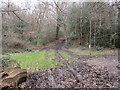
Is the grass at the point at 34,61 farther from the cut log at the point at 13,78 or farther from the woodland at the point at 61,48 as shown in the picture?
the cut log at the point at 13,78

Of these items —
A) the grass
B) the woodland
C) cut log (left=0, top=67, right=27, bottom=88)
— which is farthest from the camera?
the grass

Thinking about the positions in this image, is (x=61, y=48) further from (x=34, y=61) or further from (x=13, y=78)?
(x=13, y=78)

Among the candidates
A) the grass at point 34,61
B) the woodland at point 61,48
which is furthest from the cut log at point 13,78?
the grass at point 34,61

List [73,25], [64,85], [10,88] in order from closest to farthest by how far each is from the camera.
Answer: [10,88] < [64,85] < [73,25]

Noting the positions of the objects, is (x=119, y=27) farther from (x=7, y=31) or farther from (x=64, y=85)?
(x=7, y=31)

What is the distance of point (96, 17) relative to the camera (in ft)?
46.6

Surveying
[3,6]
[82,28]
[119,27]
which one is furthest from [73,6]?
[3,6]

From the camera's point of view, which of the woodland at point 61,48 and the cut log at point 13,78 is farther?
the woodland at point 61,48

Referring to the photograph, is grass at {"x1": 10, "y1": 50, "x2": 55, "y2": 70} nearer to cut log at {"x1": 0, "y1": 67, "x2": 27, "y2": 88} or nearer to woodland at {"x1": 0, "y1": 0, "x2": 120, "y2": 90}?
woodland at {"x1": 0, "y1": 0, "x2": 120, "y2": 90}

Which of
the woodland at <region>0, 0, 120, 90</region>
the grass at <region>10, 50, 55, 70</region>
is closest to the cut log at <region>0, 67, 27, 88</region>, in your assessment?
the woodland at <region>0, 0, 120, 90</region>

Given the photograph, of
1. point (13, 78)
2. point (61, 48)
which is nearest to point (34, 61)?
point (13, 78)

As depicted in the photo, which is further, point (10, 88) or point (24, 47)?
point (24, 47)

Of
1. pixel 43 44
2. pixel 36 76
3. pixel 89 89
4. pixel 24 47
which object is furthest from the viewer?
pixel 43 44

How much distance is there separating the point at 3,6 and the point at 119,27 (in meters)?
12.7
